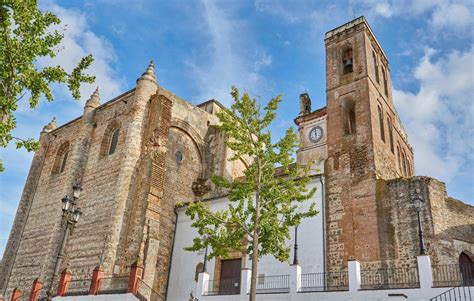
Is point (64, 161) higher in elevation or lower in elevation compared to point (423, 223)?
higher

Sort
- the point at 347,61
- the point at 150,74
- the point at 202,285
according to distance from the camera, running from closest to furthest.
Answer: the point at 202,285 < the point at 347,61 < the point at 150,74

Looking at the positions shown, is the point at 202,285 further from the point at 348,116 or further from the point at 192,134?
the point at 348,116

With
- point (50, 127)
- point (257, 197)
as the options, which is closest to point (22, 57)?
point (257, 197)

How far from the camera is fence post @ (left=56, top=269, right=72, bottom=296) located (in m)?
17.4

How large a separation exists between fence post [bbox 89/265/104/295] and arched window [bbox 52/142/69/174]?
37.4 ft

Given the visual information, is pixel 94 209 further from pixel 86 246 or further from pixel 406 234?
pixel 406 234

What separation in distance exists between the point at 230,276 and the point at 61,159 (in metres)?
15.4

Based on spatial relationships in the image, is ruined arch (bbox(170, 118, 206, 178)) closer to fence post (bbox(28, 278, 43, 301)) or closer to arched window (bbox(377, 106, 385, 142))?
fence post (bbox(28, 278, 43, 301))

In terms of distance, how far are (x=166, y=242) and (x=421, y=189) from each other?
11.9 m

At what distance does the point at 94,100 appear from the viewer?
24.9 metres

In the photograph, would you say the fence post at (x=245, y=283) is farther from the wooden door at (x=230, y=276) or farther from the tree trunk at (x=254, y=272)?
the tree trunk at (x=254, y=272)

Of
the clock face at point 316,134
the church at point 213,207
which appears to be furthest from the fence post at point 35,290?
the clock face at point 316,134

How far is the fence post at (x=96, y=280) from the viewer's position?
1591 centimetres

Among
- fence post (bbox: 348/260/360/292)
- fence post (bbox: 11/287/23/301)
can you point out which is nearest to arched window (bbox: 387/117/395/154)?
fence post (bbox: 348/260/360/292)
